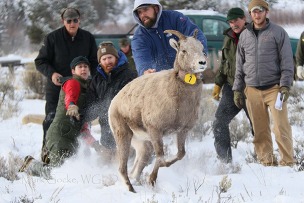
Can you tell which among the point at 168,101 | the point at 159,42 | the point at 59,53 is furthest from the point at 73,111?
the point at 168,101

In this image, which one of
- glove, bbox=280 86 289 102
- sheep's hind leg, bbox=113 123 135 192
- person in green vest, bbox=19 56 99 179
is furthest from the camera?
person in green vest, bbox=19 56 99 179

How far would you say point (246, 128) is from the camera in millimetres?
8656

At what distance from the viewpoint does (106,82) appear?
6309mm

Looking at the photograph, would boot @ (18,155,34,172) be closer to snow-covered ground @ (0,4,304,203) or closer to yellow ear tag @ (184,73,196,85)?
snow-covered ground @ (0,4,304,203)

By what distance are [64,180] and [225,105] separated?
2230 mm

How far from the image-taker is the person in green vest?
641 centimetres

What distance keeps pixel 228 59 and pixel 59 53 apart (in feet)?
6.96

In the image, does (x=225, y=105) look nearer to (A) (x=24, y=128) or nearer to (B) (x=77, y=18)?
(B) (x=77, y=18)

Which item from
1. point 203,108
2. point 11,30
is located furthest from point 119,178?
point 11,30

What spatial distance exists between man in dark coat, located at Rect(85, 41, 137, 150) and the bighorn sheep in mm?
1004

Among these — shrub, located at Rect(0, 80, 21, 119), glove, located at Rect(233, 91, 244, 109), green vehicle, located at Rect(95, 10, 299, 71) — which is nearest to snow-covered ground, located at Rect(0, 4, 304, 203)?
glove, located at Rect(233, 91, 244, 109)

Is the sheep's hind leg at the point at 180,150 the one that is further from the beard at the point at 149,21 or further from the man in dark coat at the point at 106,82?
the man in dark coat at the point at 106,82

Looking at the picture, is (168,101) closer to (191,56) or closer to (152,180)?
(191,56)

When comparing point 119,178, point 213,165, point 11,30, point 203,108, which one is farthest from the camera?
point 11,30
